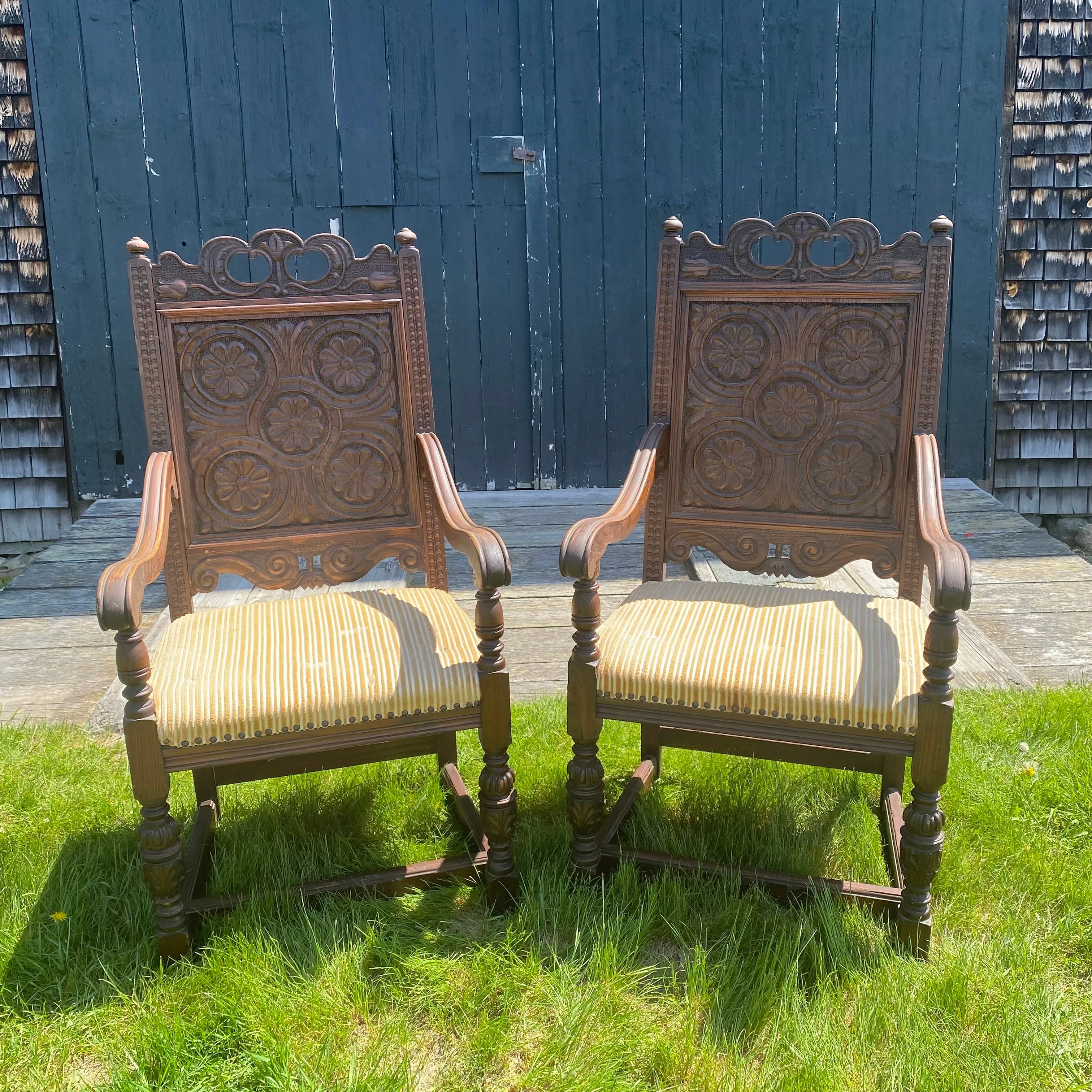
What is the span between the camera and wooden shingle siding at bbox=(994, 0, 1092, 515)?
15.8 ft

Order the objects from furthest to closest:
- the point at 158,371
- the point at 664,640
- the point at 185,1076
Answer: the point at 158,371, the point at 664,640, the point at 185,1076

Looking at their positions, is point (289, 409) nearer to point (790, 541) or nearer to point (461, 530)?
point (461, 530)

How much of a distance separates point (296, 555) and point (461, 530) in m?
0.51

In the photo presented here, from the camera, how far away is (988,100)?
4840 mm

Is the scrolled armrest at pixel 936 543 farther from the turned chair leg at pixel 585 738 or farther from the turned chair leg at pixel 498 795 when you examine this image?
the turned chair leg at pixel 498 795

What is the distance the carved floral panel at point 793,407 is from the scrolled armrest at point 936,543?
113mm

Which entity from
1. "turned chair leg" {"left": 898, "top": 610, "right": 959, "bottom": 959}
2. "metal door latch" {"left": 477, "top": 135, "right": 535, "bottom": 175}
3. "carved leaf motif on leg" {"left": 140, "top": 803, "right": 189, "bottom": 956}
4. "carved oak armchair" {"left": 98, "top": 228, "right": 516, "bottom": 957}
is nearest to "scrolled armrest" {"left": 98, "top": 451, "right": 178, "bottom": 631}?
"carved oak armchair" {"left": 98, "top": 228, "right": 516, "bottom": 957}

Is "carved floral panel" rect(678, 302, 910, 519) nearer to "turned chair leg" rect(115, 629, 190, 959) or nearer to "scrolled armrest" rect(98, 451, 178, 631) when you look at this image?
"scrolled armrest" rect(98, 451, 178, 631)

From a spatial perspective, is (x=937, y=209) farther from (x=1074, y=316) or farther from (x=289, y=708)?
(x=289, y=708)

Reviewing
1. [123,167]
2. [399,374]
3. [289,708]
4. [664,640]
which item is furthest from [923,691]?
[123,167]

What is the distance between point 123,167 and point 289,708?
3.75 metres

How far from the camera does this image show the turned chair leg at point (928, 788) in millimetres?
1780

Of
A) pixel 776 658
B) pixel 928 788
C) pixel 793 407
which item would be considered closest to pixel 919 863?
pixel 928 788

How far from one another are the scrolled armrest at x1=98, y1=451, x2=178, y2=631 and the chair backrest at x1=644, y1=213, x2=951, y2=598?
1091mm
